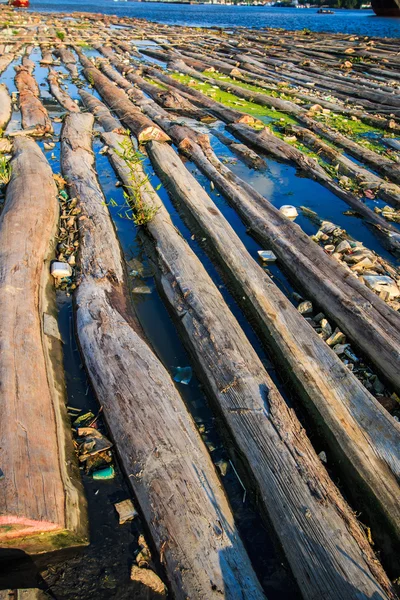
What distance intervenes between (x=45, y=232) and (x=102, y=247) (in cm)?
70

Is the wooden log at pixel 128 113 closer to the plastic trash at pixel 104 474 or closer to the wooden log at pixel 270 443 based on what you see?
the wooden log at pixel 270 443

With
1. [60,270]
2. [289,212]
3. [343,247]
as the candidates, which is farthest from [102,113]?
[343,247]

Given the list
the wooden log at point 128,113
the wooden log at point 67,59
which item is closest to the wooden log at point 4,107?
the wooden log at point 128,113

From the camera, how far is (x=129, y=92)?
12.5 m

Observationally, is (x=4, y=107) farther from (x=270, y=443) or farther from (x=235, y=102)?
(x=270, y=443)

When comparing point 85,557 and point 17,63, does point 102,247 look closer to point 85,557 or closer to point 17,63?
point 85,557

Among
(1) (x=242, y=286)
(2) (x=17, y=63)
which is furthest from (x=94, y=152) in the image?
(2) (x=17, y=63)

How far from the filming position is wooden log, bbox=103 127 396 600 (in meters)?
2.25

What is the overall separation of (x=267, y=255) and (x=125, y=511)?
3445 millimetres

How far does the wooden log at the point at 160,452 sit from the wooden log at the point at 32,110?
5.85 m

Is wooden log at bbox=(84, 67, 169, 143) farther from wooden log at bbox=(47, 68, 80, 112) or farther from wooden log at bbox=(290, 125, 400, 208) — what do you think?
wooden log at bbox=(290, 125, 400, 208)

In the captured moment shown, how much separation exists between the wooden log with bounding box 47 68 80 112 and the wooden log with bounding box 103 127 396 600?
8210 mm

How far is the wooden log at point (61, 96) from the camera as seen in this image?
1068 cm

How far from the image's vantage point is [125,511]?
2.62 metres
